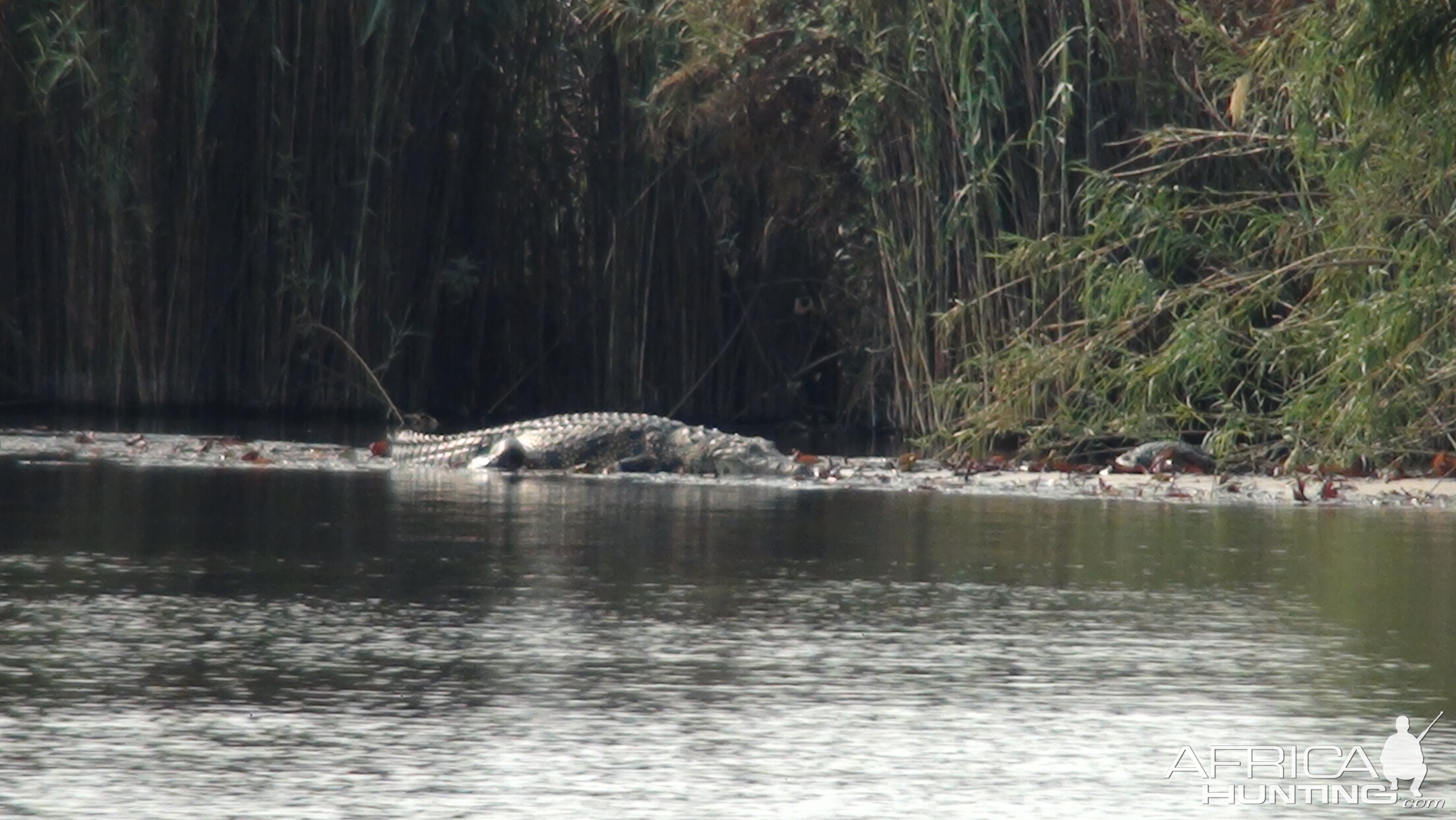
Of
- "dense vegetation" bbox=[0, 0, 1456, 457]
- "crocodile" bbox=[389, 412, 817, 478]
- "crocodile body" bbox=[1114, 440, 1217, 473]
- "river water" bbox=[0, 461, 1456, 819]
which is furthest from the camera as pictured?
"crocodile" bbox=[389, 412, 817, 478]

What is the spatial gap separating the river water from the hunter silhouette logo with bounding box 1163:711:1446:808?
14 mm

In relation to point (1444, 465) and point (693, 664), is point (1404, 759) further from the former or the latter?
point (1444, 465)

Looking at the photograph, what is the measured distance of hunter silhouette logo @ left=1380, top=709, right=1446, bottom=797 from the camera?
3.62 meters

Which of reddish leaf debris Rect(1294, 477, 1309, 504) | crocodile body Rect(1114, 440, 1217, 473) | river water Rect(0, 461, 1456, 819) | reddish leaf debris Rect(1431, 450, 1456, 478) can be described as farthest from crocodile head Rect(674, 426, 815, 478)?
river water Rect(0, 461, 1456, 819)

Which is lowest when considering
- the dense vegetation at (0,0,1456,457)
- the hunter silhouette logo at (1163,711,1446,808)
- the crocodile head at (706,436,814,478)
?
the hunter silhouette logo at (1163,711,1446,808)

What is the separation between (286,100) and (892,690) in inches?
508

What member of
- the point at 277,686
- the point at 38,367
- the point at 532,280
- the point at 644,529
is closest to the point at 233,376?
the point at 38,367

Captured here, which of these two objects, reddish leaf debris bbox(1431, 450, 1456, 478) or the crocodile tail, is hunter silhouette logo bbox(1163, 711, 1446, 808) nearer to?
reddish leaf debris bbox(1431, 450, 1456, 478)

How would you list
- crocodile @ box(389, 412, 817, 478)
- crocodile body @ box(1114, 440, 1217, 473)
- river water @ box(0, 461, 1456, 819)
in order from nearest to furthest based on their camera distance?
river water @ box(0, 461, 1456, 819) → crocodile body @ box(1114, 440, 1217, 473) → crocodile @ box(389, 412, 817, 478)

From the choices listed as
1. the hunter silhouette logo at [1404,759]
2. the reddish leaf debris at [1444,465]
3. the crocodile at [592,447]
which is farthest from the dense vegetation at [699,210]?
the hunter silhouette logo at [1404,759]

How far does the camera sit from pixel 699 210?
1753cm

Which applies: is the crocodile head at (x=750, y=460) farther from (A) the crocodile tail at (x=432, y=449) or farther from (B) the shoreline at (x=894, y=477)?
(A) the crocodile tail at (x=432, y=449)

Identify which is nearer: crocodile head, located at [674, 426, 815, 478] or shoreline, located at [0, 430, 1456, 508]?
shoreline, located at [0, 430, 1456, 508]

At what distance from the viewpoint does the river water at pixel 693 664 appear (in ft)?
11.6
